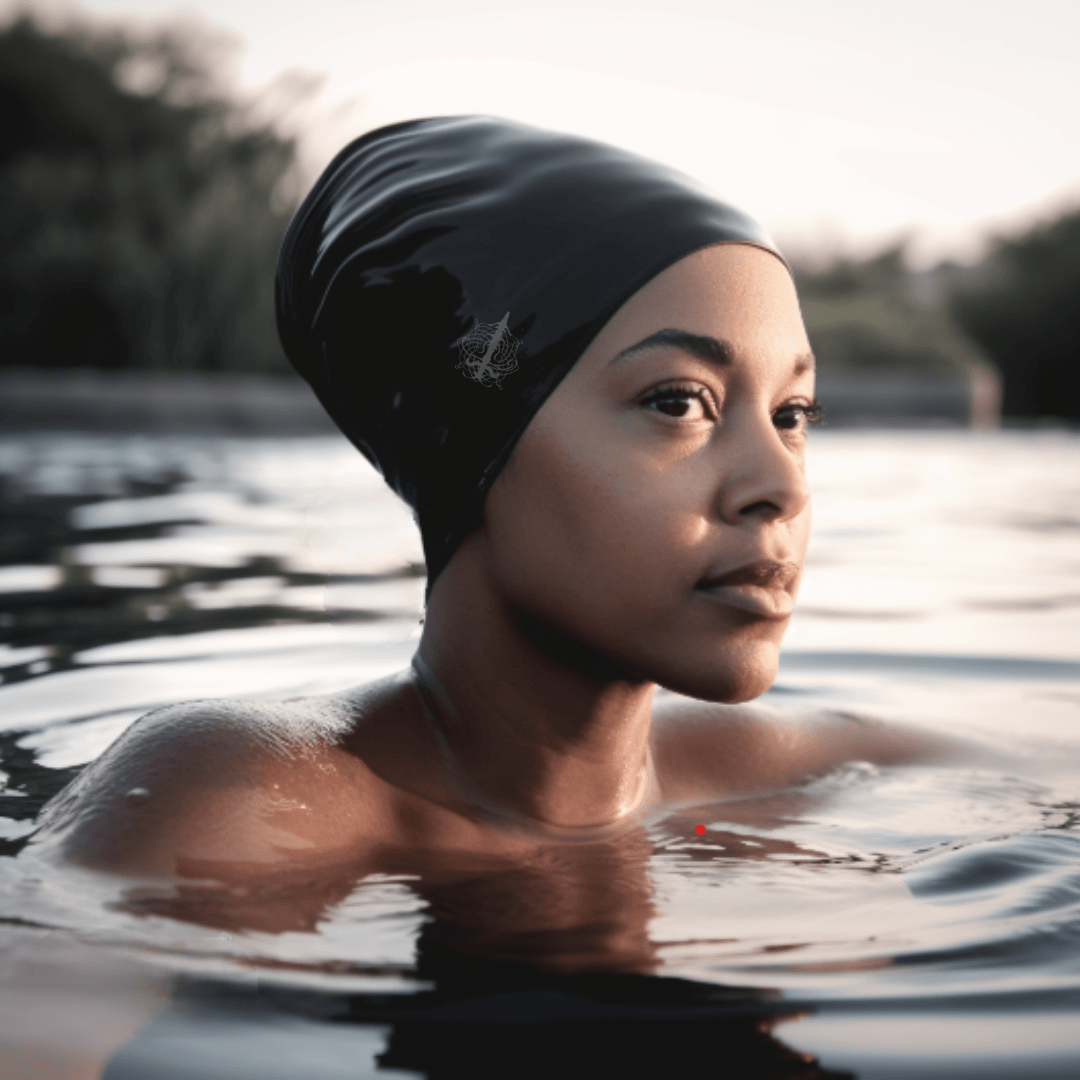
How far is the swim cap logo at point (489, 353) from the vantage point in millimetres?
2318

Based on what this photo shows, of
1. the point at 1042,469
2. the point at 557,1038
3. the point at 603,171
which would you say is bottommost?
the point at 557,1038

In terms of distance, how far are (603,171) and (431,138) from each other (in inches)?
13.4

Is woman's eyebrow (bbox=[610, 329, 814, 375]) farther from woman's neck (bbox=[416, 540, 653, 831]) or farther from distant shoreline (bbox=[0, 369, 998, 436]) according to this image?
distant shoreline (bbox=[0, 369, 998, 436])

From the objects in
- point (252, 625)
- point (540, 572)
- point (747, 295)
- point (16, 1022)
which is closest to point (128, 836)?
point (16, 1022)

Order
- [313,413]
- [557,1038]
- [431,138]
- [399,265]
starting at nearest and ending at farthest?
[557,1038] → [399,265] → [431,138] → [313,413]

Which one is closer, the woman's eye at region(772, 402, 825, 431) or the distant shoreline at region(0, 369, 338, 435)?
the woman's eye at region(772, 402, 825, 431)

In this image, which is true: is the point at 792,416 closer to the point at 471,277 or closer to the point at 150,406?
the point at 471,277

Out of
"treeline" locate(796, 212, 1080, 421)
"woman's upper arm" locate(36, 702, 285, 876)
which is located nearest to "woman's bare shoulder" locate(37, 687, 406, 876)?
"woman's upper arm" locate(36, 702, 285, 876)

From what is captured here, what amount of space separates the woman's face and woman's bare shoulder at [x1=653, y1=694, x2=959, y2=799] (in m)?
0.73

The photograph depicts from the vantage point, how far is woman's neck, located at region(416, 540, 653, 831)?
7.83 feet

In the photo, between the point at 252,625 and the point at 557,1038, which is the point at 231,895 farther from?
the point at 252,625

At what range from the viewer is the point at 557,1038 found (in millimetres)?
1670

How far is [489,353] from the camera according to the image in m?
2.35

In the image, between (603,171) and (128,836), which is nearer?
(128,836)
